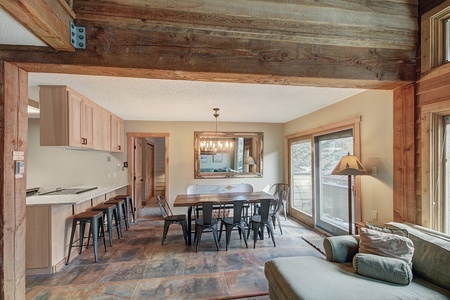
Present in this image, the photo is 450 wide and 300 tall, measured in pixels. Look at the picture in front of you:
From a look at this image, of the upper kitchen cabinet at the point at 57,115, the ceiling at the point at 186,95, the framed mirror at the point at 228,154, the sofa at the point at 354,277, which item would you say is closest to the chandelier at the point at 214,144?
the framed mirror at the point at 228,154

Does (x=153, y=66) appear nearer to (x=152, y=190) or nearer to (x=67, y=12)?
(x=67, y=12)

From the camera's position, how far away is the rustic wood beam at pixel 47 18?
1.22 metres

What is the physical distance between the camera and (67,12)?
1.61 metres

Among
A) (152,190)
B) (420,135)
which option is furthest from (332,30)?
(152,190)

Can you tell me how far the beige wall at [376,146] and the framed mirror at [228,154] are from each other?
2.62 meters

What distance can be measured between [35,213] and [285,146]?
16.5ft

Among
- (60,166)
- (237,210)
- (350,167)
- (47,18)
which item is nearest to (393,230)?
(350,167)

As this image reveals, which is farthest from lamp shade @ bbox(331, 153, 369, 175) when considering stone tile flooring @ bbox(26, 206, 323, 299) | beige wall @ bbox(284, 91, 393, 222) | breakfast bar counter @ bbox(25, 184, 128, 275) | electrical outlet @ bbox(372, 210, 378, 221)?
breakfast bar counter @ bbox(25, 184, 128, 275)

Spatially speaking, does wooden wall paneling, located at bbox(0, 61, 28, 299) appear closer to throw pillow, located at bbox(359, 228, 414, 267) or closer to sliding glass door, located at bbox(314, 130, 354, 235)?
throw pillow, located at bbox(359, 228, 414, 267)

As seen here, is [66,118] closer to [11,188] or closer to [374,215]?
[11,188]

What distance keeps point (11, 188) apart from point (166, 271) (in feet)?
6.20

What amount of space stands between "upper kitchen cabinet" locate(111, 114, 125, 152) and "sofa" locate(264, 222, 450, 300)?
155 inches

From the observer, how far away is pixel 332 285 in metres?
1.64

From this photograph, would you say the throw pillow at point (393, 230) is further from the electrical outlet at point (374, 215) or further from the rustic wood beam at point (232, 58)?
the rustic wood beam at point (232, 58)
